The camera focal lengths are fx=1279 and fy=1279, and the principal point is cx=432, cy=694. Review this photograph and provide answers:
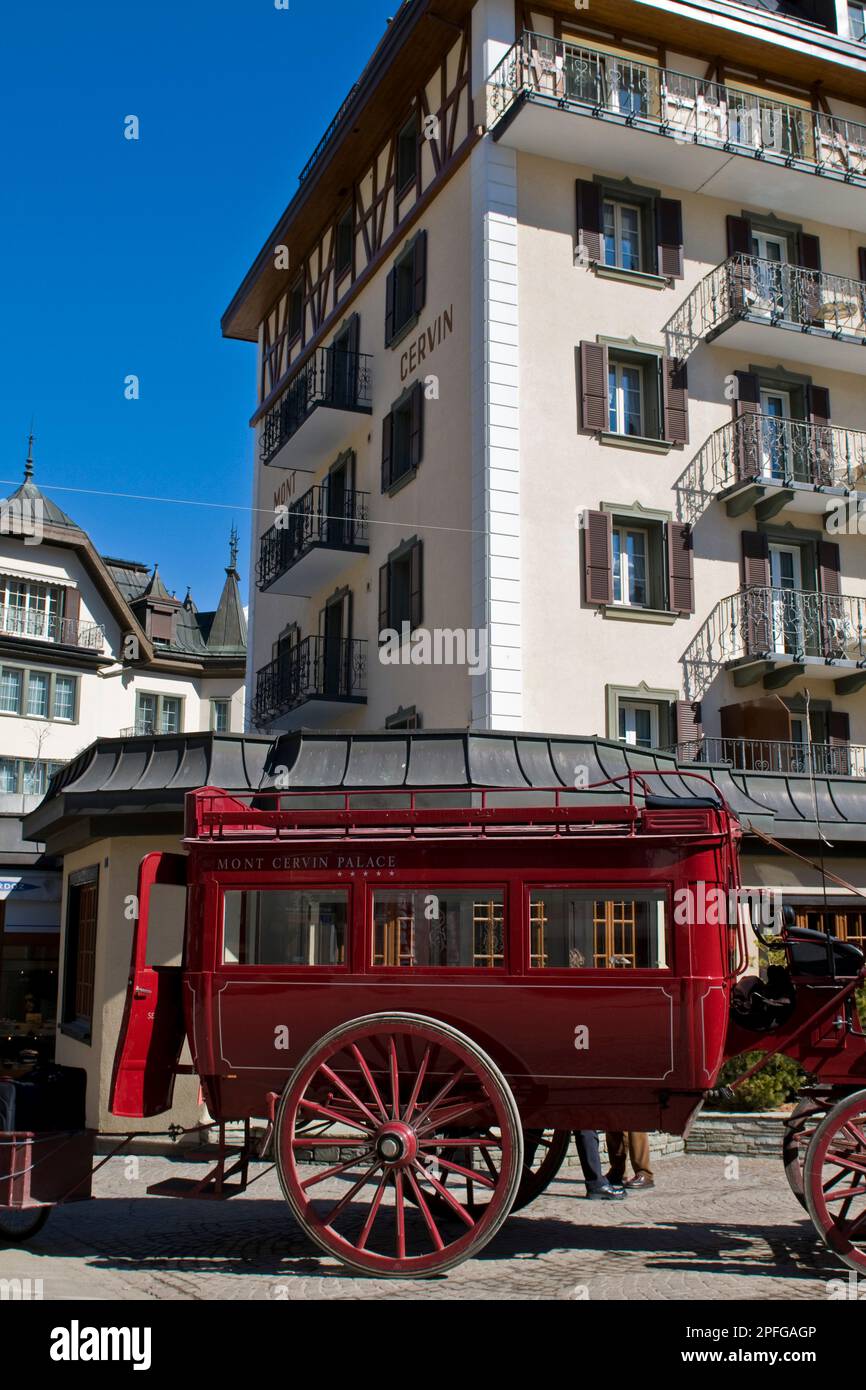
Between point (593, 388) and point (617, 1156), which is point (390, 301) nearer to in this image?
point (593, 388)

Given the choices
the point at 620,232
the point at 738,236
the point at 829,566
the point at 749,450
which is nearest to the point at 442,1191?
the point at 749,450

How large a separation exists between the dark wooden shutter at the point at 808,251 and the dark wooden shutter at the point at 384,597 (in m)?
9.01

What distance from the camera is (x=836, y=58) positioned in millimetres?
22125

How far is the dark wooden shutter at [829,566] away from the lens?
21.6 m

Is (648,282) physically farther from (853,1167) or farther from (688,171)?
(853,1167)

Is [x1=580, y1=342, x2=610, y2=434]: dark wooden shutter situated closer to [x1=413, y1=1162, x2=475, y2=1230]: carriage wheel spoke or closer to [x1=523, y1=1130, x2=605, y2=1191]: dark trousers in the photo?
[x1=523, y1=1130, x2=605, y2=1191]: dark trousers

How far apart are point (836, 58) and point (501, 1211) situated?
2136 centimetres

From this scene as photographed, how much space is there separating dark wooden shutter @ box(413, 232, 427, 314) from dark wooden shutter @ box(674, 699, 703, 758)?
328 inches

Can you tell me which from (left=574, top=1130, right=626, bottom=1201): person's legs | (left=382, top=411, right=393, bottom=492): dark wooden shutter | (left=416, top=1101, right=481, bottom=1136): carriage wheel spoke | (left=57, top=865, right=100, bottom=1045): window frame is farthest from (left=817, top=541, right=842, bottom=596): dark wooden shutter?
(left=416, top=1101, right=481, bottom=1136): carriage wheel spoke

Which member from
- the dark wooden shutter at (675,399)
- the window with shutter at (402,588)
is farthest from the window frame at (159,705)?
the dark wooden shutter at (675,399)

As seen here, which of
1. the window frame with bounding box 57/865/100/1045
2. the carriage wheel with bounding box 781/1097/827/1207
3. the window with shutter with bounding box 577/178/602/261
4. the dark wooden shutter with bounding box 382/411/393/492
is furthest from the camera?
the dark wooden shutter with bounding box 382/411/393/492

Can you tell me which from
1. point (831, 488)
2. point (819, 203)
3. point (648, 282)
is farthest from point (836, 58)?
point (831, 488)

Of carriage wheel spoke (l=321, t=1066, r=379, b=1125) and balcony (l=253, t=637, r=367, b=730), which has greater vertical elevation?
balcony (l=253, t=637, r=367, b=730)

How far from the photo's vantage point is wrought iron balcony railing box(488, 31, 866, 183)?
66.3 ft
